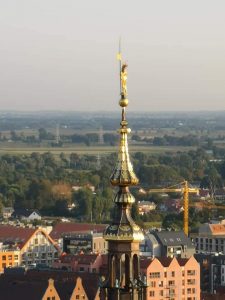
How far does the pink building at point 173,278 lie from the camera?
6406 cm

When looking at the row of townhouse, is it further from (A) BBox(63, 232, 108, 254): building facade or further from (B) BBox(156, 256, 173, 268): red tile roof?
(B) BBox(156, 256, 173, 268): red tile roof

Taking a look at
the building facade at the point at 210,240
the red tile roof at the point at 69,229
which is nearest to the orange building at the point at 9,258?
the red tile roof at the point at 69,229

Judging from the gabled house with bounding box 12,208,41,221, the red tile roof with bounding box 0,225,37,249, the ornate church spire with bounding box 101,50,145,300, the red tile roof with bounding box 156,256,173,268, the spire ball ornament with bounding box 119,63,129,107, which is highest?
the spire ball ornament with bounding box 119,63,129,107

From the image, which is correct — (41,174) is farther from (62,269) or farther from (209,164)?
(62,269)

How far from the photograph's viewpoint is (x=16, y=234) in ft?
269

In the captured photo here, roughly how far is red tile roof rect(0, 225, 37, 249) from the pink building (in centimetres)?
1519

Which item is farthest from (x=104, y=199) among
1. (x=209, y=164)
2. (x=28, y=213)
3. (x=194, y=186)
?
(x=209, y=164)

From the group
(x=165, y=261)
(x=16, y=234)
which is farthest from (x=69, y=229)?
(x=165, y=261)

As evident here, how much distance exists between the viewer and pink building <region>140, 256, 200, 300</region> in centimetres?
6406

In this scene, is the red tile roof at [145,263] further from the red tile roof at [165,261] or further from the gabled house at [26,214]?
the gabled house at [26,214]

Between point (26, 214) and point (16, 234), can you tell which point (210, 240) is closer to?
point (16, 234)

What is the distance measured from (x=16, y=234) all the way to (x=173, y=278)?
18.8m

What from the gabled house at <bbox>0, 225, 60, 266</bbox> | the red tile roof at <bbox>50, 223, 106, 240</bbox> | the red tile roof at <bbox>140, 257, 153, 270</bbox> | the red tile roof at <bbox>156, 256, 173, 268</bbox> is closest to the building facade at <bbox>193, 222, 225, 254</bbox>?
the red tile roof at <bbox>50, 223, 106, 240</bbox>

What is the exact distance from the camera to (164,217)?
4186 inches
